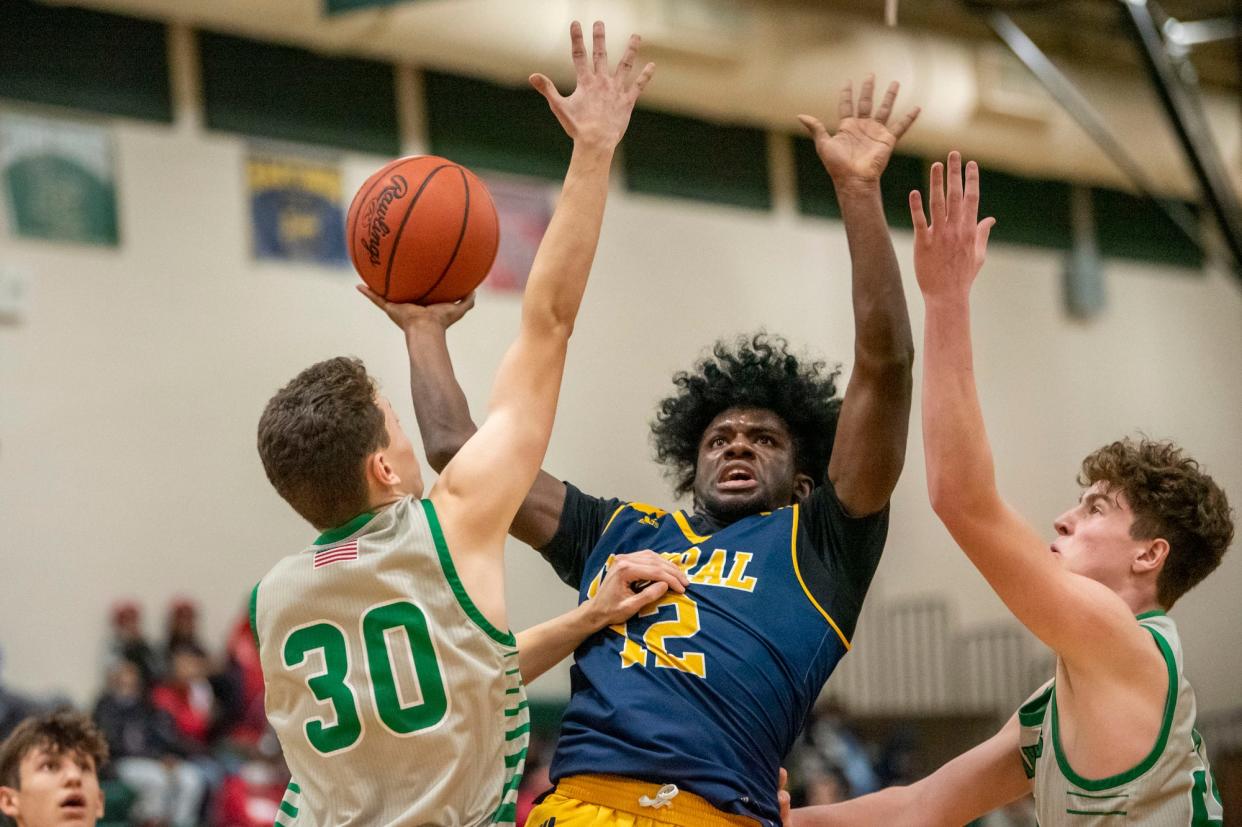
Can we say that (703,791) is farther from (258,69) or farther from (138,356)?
(258,69)

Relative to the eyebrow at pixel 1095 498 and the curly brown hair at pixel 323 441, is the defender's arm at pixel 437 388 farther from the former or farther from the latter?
the eyebrow at pixel 1095 498

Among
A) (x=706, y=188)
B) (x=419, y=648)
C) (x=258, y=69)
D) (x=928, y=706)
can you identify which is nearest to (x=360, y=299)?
(x=258, y=69)

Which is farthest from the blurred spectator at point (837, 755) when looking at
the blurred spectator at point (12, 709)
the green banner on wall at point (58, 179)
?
the green banner on wall at point (58, 179)

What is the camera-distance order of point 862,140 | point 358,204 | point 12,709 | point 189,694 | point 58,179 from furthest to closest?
point 58,179, point 189,694, point 12,709, point 358,204, point 862,140

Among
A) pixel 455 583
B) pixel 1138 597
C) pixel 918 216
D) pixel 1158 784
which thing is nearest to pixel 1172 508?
pixel 1138 597

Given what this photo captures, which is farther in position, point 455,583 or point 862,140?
point 862,140

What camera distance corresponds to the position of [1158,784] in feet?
11.1

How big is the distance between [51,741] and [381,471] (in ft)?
7.07

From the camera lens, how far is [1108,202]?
16672 millimetres

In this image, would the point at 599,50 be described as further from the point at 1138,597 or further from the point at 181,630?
the point at 181,630

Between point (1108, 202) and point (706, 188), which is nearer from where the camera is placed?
point (706, 188)

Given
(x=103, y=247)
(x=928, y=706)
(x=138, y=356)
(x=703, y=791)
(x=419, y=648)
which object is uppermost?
(x=103, y=247)

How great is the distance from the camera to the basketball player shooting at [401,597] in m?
3.17

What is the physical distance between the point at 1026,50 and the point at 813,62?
278 centimetres
